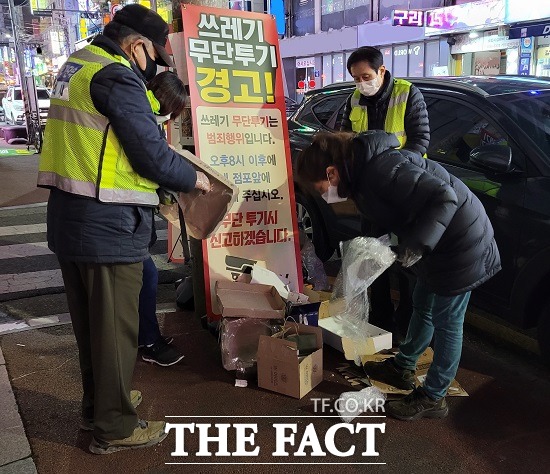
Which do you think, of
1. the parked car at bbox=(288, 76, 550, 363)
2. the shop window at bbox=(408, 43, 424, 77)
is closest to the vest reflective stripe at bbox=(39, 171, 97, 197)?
the parked car at bbox=(288, 76, 550, 363)

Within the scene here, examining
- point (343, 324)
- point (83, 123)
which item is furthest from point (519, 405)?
point (83, 123)

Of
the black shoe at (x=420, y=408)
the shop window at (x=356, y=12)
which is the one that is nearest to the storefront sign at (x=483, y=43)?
the shop window at (x=356, y=12)

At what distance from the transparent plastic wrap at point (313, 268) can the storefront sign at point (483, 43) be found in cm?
1317

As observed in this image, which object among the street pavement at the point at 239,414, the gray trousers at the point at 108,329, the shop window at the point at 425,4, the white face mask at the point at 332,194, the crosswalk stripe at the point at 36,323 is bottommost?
the street pavement at the point at 239,414

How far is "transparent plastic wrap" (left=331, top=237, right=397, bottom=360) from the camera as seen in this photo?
2857mm

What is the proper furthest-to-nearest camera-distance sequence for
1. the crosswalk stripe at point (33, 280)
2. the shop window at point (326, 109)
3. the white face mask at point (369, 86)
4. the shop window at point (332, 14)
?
the shop window at point (332, 14), the shop window at point (326, 109), the crosswalk stripe at point (33, 280), the white face mask at point (369, 86)

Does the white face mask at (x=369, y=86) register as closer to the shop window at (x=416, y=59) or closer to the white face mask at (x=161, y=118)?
the white face mask at (x=161, y=118)

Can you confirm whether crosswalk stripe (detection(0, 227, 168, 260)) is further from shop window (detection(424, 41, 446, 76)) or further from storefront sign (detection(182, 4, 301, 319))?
shop window (detection(424, 41, 446, 76))

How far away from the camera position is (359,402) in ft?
10.4

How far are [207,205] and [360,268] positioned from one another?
1.03 m

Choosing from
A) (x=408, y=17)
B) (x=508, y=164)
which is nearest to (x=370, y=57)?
(x=508, y=164)

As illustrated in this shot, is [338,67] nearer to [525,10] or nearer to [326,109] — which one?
[525,10]

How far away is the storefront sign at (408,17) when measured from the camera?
654 inches

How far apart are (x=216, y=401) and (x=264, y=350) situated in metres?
0.40
